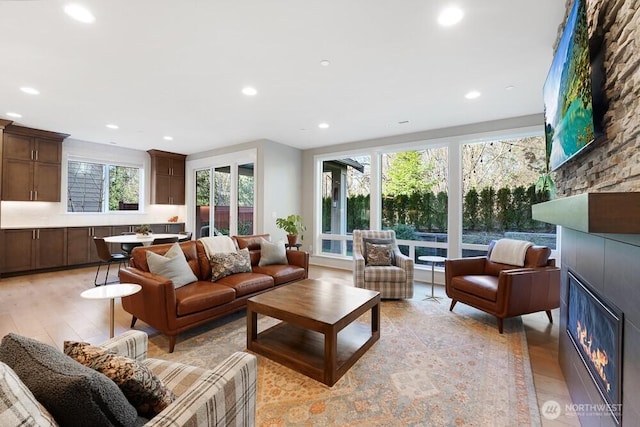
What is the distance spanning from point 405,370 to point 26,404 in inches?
85.8

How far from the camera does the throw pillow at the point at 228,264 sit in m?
3.17

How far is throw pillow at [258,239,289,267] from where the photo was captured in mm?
3861

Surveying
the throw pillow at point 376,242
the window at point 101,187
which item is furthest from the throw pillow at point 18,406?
the window at point 101,187

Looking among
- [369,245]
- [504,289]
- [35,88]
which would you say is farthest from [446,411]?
[35,88]

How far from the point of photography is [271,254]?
3895 mm

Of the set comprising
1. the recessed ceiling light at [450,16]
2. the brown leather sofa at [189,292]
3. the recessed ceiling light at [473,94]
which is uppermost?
the recessed ceiling light at [473,94]

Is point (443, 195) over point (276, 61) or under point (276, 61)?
under

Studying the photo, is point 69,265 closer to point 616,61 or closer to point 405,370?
point 405,370

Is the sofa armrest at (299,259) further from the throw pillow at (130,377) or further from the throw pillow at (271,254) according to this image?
the throw pillow at (130,377)

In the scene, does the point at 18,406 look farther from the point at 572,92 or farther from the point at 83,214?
the point at 83,214

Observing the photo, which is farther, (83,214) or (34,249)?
(83,214)

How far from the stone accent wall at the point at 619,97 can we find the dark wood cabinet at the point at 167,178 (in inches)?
297

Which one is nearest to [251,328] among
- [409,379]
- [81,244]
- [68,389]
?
[409,379]

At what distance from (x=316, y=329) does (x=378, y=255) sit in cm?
214
